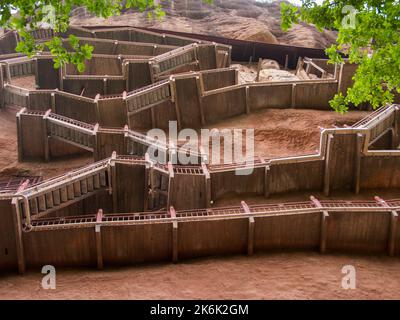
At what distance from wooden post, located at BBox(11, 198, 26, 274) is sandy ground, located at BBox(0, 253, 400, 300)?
0.50 metres

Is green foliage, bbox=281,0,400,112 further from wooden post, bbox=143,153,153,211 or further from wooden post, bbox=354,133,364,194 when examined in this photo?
wooden post, bbox=143,153,153,211

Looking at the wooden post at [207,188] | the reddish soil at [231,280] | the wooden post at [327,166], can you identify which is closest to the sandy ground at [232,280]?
the reddish soil at [231,280]

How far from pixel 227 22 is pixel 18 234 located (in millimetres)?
40383

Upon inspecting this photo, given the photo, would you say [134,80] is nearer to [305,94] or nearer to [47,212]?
[305,94]

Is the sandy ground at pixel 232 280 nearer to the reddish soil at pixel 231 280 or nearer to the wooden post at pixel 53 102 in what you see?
the reddish soil at pixel 231 280

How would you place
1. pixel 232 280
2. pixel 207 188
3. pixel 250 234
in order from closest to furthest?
pixel 232 280, pixel 250 234, pixel 207 188

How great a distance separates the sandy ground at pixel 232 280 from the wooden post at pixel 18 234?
50cm

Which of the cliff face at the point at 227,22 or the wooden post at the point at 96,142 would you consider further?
the cliff face at the point at 227,22

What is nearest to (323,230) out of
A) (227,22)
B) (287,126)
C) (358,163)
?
(358,163)

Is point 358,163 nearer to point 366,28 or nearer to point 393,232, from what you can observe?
point 393,232

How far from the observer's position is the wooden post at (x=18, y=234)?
1922cm

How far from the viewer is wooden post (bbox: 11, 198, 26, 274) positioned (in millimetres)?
19220

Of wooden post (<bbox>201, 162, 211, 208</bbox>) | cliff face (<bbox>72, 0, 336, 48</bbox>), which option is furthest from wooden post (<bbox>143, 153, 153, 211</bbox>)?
cliff face (<bbox>72, 0, 336, 48</bbox>)

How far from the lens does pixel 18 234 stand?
19500mm
